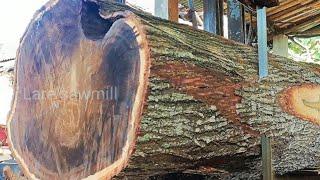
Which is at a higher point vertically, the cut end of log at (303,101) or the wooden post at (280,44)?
the wooden post at (280,44)

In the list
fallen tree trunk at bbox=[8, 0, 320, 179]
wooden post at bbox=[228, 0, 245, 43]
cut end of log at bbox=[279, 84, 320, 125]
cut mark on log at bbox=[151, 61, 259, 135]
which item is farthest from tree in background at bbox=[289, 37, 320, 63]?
cut mark on log at bbox=[151, 61, 259, 135]

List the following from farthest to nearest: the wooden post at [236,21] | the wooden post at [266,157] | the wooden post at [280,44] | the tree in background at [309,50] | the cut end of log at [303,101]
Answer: the tree in background at [309,50]
the wooden post at [280,44]
the wooden post at [236,21]
the cut end of log at [303,101]
the wooden post at [266,157]

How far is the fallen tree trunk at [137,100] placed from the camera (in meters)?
1.69

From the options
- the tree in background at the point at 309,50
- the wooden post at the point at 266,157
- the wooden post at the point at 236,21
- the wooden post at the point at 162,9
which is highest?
the tree in background at the point at 309,50

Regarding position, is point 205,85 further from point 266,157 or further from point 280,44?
point 280,44

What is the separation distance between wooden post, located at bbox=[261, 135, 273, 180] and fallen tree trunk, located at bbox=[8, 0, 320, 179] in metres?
0.03

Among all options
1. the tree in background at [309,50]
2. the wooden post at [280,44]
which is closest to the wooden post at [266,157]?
the wooden post at [280,44]

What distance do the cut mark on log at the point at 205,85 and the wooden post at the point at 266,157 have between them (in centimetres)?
7

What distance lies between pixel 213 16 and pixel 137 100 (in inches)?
69.2

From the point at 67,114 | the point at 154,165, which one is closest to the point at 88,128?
the point at 67,114

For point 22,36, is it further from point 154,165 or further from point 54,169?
point 154,165

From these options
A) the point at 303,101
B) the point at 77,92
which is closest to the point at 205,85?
the point at 77,92

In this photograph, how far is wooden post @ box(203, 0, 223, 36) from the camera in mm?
3213

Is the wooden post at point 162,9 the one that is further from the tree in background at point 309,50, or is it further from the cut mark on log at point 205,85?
A: the tree in background at point 309,50
